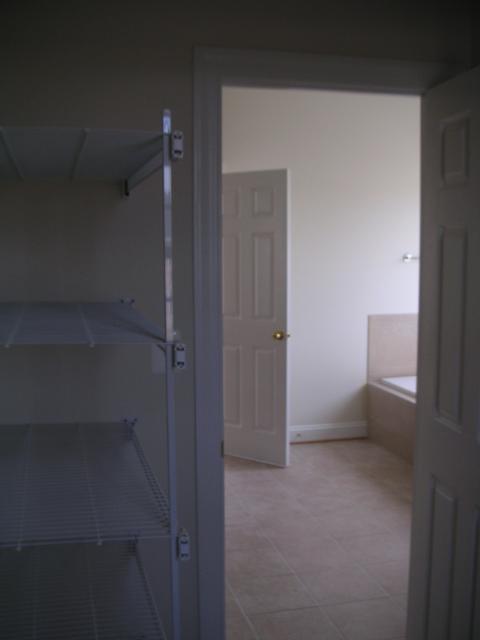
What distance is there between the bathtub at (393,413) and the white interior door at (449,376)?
2.38 m

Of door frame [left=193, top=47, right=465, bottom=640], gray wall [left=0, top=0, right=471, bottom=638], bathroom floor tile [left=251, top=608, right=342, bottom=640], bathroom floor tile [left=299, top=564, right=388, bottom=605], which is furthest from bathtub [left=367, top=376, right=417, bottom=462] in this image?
gray wall [left=0, top=0, right=471, bottom=638]

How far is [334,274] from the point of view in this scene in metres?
5.24

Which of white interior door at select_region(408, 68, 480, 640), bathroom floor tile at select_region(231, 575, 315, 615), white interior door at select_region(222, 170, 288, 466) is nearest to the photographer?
white interior door at select_region(408, 68, 480, 640)

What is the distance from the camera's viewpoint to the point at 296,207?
5.12 metres

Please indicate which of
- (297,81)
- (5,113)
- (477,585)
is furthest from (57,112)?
(477,585)

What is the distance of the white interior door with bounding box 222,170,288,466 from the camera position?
463cm

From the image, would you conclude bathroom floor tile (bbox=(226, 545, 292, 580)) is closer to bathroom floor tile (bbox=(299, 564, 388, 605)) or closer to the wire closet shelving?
bathroom floor tile (bbox=(299, 564, 388, 605))

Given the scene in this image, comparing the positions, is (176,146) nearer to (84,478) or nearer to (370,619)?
(84,478)

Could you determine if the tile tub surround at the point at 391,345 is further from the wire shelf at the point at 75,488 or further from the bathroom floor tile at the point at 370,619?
the wire shelf at the point at 75,488

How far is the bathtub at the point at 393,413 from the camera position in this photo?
484 centimetres

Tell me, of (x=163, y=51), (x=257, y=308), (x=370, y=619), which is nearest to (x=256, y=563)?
(x=370, y=619)

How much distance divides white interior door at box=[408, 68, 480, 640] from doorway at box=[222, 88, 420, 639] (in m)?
1.67

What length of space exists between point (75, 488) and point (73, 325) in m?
0.40

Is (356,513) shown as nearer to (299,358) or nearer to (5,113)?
(299,358)
